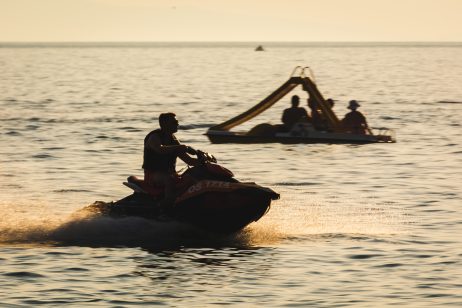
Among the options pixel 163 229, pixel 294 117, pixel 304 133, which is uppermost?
pixel 294 117

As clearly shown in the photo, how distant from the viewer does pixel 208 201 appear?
715 inches

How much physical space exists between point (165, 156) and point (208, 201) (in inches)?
39.2

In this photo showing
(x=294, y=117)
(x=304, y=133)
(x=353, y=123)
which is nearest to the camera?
(x=304, y=133)

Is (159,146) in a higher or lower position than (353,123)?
higher

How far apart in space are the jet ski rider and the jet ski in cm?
12

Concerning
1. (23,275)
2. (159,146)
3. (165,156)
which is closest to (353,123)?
(165,156)

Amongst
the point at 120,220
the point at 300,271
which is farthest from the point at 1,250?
the point at 300,271

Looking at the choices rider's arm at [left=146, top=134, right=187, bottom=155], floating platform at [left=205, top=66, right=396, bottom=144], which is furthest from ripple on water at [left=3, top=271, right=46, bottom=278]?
floating platform at [left=205, top=66, right=396, bottom=144]

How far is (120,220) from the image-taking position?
18.7m

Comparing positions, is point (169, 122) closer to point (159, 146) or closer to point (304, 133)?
point (159, 146)

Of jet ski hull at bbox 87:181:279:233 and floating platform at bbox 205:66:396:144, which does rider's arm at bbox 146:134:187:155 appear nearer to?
jet ski hull at bbox 87:181:279:233

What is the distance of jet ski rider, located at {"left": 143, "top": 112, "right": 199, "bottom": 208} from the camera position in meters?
18.2

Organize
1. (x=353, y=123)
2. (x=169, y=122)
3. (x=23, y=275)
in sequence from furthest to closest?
(x=353, y=123)
(x=169, y=122)
(x=23, y=275)

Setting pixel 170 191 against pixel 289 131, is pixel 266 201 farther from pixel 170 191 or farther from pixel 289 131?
pixel 289 131
